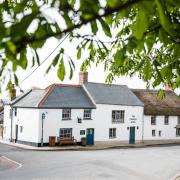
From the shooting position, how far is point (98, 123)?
43.8m

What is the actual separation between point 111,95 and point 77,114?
6529mm

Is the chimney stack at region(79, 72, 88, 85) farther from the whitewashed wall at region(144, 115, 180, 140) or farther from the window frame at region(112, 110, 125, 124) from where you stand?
the whitewashed wall at region(144, 115, 180, 140)

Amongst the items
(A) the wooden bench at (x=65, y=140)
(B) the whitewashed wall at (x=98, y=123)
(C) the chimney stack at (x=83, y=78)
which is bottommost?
(A) the wooden bench at (x=65, y=140)

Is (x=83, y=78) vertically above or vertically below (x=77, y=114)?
above

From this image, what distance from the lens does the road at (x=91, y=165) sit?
2369 cm

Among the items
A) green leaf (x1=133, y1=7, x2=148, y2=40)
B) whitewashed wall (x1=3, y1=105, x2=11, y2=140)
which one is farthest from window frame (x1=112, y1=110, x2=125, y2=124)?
green leaf (x1=133, y1=7, x2=148, y2=40)

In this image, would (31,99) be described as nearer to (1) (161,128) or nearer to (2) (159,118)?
(2) (159,118)

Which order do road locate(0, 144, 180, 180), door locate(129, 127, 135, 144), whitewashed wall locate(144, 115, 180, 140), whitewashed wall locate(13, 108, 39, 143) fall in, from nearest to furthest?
road locate(0, 144, 180, 180)
whitewashed wall locate(13, 108, 39, 143)
door locate(129, 127, 135, 144)
whitewashed wall locate(144, 115, 180, 140)

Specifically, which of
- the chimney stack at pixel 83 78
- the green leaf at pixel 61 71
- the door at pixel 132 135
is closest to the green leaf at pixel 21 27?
the green leaf at pixel 61 71

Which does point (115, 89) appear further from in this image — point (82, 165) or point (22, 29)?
point (22, 29)

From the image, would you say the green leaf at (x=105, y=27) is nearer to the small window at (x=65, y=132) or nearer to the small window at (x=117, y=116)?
the small window at (x=65, y=132)

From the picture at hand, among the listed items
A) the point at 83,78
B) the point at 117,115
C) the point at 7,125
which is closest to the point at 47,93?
the point at 83,78

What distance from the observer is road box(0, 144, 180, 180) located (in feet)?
77.7

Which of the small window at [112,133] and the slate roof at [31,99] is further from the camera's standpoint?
the small window at [112,133]
